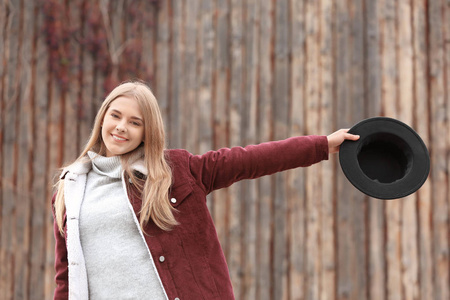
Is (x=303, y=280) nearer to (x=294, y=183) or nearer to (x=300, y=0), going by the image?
(x=294, y=183)

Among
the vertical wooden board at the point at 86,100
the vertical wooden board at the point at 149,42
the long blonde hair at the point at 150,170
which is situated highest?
the vertical wooden board at the point at 149,42

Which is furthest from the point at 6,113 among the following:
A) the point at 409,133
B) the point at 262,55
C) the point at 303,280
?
the point at 409,133

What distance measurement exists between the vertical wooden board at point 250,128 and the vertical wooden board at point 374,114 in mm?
894

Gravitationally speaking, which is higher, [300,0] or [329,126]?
[300,0]

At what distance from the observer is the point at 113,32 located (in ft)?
14.8

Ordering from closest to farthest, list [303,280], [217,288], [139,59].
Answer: [217,288] < [303,280] < [139,59]

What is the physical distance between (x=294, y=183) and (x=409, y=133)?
1.98 m

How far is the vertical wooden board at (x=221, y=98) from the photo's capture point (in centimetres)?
426

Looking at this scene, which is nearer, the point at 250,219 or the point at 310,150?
the point at 310,150

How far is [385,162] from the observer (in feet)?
7.84

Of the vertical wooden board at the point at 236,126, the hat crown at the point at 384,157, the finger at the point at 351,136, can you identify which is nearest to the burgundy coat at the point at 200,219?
the finger at the point at 351,136

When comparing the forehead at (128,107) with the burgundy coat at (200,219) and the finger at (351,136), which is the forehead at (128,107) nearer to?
the burgundy coat at (200,219)

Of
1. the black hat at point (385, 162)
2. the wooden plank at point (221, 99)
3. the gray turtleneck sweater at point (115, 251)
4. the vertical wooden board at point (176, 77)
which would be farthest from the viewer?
the vertical wooden board at point (176, 77)

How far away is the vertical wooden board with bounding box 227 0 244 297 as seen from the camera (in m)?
4.20
